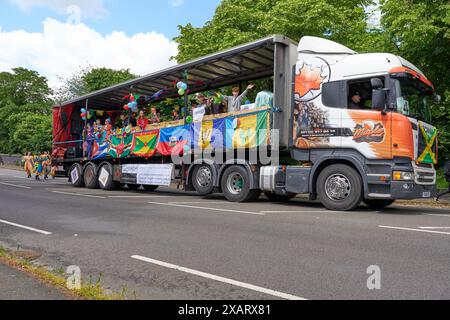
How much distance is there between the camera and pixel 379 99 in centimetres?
898

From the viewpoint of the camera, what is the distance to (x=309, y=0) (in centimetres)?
Answer: 1745

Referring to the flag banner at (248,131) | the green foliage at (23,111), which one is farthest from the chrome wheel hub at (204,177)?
the green foliage at (23,111)

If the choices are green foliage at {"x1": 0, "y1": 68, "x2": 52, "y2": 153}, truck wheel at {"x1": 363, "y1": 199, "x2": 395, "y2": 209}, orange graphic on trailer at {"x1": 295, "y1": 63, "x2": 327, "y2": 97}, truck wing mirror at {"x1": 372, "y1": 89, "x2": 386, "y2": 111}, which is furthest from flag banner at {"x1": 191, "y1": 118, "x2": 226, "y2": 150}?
green foliage at {"x1": 0, "y1": 68, "x2": 52, "y2": 153}

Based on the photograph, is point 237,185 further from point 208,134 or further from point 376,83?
point 376,83

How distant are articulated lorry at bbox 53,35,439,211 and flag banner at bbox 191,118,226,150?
3cm

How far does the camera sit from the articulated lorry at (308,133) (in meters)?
9.12

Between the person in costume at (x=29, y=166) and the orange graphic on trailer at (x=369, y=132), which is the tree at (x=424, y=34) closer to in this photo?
the orange graphic on trailer at (x=369, y=132)

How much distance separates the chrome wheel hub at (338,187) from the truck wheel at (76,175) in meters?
11.5

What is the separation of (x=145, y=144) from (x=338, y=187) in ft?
24.1

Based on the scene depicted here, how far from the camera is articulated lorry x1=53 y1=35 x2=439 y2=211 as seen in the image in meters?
9.12

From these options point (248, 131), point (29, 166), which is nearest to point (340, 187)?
point (248, 131)
